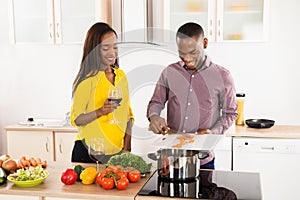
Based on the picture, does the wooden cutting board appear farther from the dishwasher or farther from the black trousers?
the dishwasher

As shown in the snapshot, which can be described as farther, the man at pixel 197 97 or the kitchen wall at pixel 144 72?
the kitchen wall at pixel 144 72

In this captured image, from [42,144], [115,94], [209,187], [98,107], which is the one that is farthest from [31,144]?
[209,187]

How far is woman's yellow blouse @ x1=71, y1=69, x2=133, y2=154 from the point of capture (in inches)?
90.6

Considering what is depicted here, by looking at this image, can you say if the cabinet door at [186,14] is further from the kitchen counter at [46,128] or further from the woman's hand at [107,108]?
the woman's hand at [107,108]

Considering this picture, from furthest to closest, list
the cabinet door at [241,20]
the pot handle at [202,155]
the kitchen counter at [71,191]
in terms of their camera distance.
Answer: the cabinet door at [241,20] < the pot handle at [202,155] < the kitchen counter at [71,191]

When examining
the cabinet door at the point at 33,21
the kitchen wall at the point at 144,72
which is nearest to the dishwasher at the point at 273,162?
the kitchen wall at the point at 144,72

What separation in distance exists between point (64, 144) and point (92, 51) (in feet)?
5.36

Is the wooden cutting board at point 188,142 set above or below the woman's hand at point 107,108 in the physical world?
below

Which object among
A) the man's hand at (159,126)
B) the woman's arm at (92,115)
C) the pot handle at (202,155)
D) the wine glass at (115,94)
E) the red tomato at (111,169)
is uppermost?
the wine glass at (115,94)

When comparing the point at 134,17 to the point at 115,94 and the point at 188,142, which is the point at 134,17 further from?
the point at 188,142

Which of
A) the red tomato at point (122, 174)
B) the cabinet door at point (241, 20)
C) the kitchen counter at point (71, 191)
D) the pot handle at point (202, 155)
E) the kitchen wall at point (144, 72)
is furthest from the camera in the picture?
the kitchen wall at point (144, 72)

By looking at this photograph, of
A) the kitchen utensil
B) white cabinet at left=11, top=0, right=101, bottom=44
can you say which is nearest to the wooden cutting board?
the kitchen utensil

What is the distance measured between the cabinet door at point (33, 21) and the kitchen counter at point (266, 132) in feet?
6.09

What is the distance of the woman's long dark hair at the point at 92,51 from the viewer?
2297 mm
